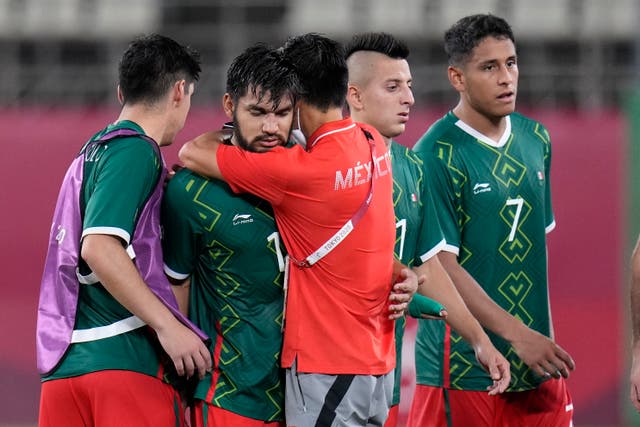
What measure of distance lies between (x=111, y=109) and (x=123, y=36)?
1455 millimetres

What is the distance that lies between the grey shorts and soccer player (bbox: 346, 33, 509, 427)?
68 cm

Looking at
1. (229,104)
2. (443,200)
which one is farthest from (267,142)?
(443,200)

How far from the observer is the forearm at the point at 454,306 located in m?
4.19

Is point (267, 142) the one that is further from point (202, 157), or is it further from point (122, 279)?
point (122, 279)

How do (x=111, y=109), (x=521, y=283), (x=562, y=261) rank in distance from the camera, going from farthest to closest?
1. (x=111, y=109)
2. (x=562, y=261)
3. (x=521, y=283)

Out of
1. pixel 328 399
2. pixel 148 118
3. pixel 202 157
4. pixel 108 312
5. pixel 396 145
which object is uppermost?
pixel 148 118

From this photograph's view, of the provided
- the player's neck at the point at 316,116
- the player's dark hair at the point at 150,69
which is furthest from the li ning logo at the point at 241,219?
the player's dark hair at the point at 150,69

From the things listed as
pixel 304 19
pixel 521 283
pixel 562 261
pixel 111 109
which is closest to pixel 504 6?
pixel 304 19

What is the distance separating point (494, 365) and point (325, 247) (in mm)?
959

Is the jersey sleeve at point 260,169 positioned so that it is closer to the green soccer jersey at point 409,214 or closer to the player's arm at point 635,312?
the green soccer jersey at point 409,214

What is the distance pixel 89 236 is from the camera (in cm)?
343

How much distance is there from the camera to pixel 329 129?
360cm

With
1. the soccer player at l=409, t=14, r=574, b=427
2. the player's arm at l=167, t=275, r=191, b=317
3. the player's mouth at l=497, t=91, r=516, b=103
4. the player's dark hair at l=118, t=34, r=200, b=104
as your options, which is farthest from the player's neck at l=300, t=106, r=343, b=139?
the player's mouth at l=497, t=91, r=516, b=103

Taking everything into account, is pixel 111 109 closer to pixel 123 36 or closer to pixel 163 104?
pixel 123 36
